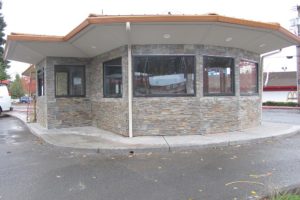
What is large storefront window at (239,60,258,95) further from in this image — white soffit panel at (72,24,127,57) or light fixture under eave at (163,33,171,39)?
white soffit panel at (72,24,127,57)

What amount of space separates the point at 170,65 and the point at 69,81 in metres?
4.62

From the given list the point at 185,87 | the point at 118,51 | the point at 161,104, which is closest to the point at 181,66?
the point at 185,87

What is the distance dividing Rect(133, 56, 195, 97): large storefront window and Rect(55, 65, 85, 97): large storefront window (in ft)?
12.0

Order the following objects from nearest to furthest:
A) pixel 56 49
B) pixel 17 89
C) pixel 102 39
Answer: pixel 102 39 → pixel 56 49 → pixel 17 89

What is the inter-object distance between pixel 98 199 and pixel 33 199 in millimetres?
957

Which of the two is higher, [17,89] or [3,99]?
[17,89]

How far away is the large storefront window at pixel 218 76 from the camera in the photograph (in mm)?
10094

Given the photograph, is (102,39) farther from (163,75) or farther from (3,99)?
(3,99)

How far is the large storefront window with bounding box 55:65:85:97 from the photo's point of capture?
40.6 feet

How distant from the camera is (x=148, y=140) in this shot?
898 cm

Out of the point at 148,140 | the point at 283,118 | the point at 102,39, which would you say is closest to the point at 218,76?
the point at 148,140

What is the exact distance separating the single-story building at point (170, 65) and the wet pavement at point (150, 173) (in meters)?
1.95

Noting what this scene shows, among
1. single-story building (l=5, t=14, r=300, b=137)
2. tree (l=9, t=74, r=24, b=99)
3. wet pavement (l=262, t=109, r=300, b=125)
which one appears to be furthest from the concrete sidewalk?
tree (l=9, t=74, r=24, b=99)

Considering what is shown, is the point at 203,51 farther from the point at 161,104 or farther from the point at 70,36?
the point at 70,36
